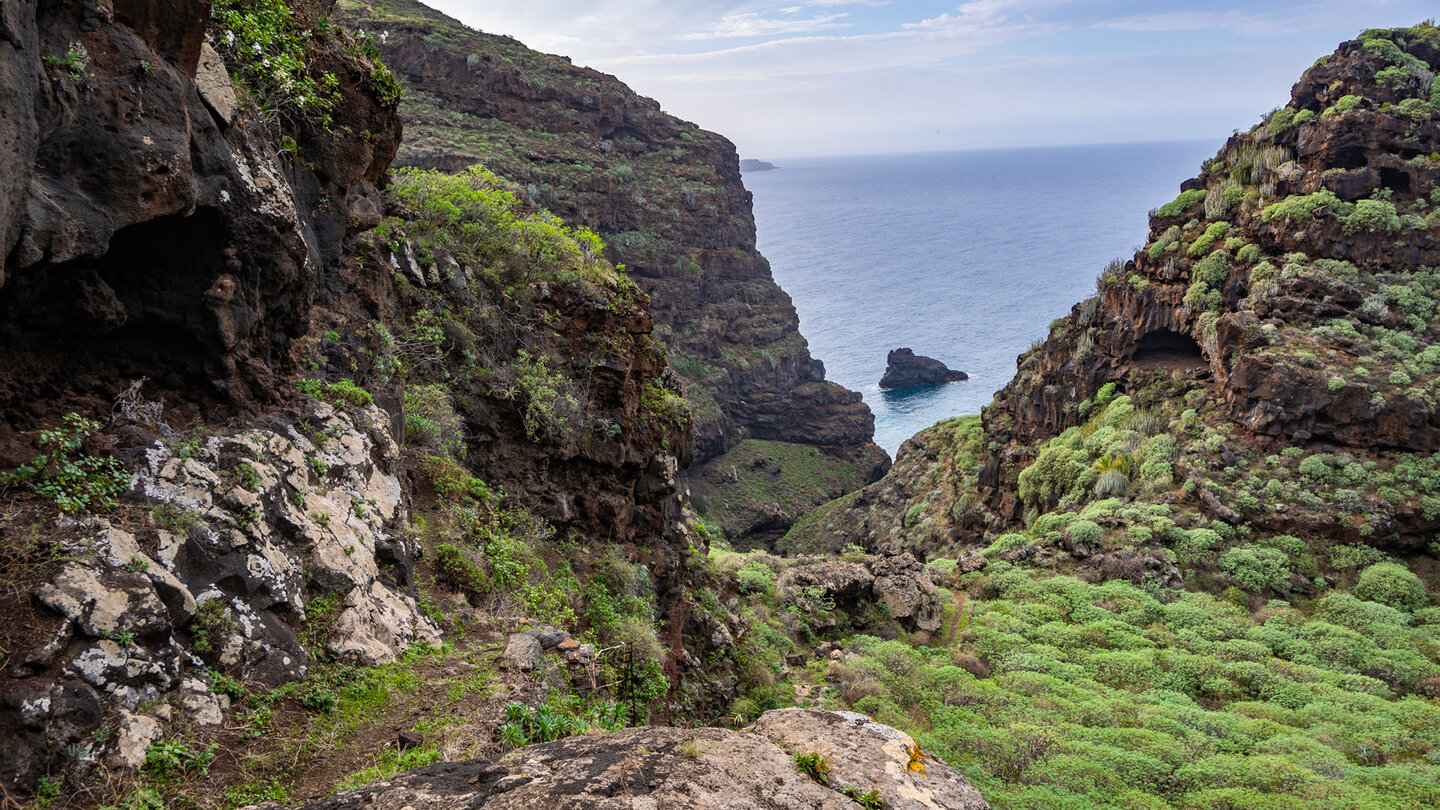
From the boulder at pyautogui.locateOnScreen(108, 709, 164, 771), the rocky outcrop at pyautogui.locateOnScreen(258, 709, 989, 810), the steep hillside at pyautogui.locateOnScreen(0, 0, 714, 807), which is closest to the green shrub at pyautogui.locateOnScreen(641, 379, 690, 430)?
the steep hillside at pyautogui.locateOnScreen(0, 0, 714, 807)

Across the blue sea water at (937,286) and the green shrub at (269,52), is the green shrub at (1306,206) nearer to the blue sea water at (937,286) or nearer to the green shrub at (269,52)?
the green shrub at (269,52)

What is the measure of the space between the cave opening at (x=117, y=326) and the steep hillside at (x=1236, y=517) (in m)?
12.6

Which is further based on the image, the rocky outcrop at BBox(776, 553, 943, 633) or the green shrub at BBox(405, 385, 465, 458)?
the rocky outcrop at BBox(776, 553, 943, 633)

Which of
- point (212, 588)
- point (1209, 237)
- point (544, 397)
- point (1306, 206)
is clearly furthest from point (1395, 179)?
point (212, 588)

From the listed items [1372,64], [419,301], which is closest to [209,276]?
[419,301]

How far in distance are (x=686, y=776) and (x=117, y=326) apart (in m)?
6.34

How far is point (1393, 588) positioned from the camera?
61.3ft

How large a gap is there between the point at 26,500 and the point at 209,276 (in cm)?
276

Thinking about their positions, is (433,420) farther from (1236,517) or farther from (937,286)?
(937,286)

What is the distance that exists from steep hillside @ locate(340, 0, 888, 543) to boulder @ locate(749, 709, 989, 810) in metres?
48.1

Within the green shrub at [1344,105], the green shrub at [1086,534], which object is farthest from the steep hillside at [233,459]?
the green shrub at [1344,105]

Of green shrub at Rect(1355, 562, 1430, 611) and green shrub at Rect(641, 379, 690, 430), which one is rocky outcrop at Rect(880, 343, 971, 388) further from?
green shrub at Rect(641, 379, 690, 430)

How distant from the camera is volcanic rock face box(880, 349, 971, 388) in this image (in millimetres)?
87375

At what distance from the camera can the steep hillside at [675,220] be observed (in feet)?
187
